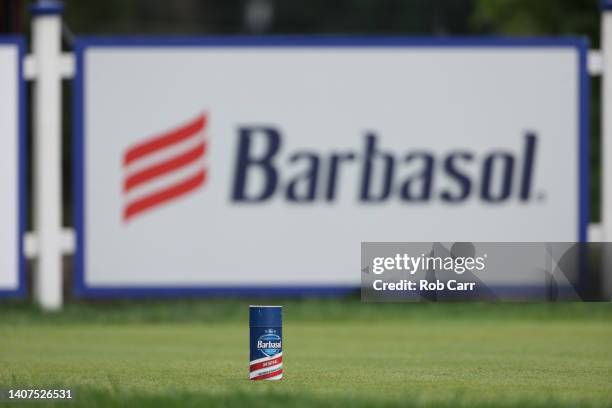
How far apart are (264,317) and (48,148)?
328 inches

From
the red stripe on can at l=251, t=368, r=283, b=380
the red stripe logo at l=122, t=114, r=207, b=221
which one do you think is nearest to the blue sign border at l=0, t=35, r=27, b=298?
the red stripe logo at l=122, t=114, r=207, b=221

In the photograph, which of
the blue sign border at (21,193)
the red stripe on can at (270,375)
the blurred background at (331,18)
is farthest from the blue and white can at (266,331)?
the blurred background at (331,18)

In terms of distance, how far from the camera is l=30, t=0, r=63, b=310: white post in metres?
14.7

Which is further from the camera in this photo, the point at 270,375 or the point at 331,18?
the point at 331,18

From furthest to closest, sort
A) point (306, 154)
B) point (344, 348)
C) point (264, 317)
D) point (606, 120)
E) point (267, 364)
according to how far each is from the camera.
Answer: point (606, 120) → point (306, 154) → point (344, 348) → point (267, 364) → point (264, 317)

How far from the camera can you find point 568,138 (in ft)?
48.4

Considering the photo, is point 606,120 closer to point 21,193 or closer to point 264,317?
point 21,193

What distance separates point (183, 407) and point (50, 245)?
8.92 metres

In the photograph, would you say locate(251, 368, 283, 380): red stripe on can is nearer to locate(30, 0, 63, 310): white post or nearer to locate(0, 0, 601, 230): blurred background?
locate(30, 0, 63, 310): white post

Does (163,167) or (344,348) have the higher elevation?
(163,167)

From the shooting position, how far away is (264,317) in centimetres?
694

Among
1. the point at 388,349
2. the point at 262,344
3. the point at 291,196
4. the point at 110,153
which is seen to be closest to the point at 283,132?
the point at 291,196

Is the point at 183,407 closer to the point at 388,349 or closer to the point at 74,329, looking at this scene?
the point at 388,349

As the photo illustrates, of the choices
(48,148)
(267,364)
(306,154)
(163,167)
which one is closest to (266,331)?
(267,364)
